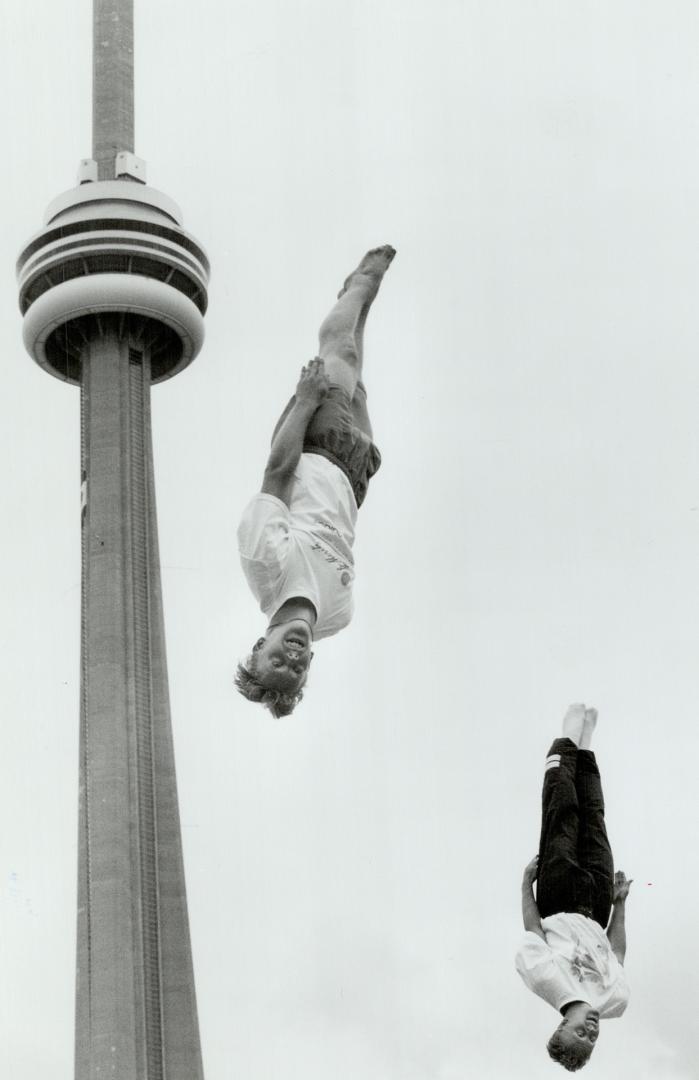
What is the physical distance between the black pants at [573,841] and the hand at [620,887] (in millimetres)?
132

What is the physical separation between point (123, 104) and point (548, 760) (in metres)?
88.7

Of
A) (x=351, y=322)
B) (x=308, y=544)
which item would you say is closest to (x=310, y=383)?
(x=308, y=544)

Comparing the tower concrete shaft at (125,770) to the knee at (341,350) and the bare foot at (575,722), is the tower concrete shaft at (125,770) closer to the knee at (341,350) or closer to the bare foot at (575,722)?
the bare foot at (575,722)

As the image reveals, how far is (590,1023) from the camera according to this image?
50.1 feet

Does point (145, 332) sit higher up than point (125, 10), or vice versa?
point (125, 10)

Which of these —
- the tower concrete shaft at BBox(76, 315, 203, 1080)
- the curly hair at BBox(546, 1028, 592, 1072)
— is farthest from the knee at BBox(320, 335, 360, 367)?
the tower concrete shaft at BBox(76, 315, 203, 1080)

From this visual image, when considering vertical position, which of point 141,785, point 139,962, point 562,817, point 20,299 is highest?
point 20,299

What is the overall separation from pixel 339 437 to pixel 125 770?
73.7m

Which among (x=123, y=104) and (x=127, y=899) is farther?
(x=123, y=104)

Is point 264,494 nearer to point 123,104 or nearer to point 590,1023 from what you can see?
point 590,1023

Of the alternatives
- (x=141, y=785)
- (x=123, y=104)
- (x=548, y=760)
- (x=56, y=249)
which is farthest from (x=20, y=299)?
(x=548, y=760)

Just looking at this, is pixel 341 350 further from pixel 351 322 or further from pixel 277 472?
pixel 277 472

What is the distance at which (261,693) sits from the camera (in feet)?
46.0

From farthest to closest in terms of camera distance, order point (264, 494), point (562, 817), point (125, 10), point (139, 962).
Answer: point (125, 10) < point (139, 962) < point (562, 817) < point (264, 494)
